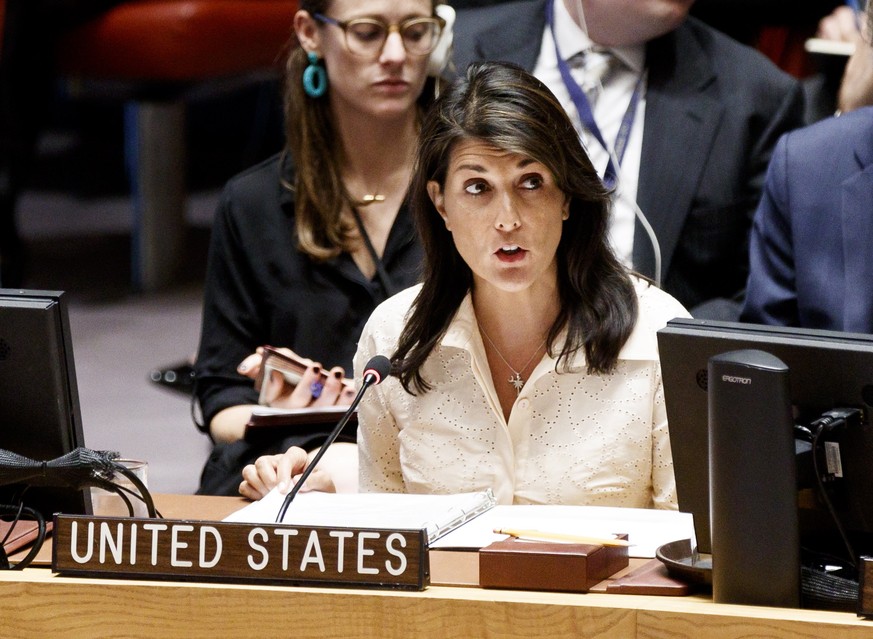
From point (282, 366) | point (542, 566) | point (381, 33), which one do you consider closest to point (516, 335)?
point (282, 366)

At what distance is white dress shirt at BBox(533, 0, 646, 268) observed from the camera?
2.83 m

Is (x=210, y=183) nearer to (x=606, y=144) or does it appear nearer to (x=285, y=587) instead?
(x=606, y=144)

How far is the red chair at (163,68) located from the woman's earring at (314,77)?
2060mm

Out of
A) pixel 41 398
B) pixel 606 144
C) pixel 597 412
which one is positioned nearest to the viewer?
pixel 41 398

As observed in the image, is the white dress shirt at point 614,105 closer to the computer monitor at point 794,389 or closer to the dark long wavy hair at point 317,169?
the dark long wavy hair at point 317,169

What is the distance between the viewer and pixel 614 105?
9.48ft

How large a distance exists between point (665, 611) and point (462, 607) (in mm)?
203

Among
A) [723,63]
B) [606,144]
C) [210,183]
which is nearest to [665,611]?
[606,144]

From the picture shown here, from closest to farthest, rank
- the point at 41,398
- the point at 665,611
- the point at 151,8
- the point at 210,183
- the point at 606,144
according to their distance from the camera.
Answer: the point at 665,611
the point at 41,398
the point at 606,144
the point at 151,8
the point at 210,183

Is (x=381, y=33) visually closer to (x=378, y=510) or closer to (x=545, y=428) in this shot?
(x=545, y=428)

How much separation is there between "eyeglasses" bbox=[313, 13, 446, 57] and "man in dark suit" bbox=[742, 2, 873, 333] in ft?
2.36

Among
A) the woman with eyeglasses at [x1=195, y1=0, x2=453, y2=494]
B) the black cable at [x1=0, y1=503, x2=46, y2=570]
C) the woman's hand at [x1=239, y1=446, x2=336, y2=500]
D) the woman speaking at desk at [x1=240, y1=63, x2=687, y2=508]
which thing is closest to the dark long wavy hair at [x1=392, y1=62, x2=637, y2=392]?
the woman speaking at desk at [x1=240, y1=63, x2=687, y2=508]

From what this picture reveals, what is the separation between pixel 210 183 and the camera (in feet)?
22.5

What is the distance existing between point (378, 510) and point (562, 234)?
1.90ft
